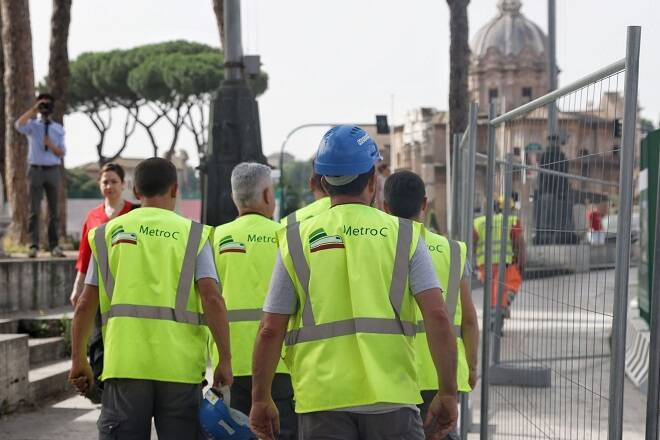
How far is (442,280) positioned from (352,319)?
139 centimetres

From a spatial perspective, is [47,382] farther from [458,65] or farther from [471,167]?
[458,65]

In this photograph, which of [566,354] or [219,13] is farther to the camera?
[219,13]

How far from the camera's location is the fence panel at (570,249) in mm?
3574

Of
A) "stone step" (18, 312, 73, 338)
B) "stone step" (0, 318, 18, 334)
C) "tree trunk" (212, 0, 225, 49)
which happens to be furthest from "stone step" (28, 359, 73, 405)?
"tree trunk" (212, 0, 225, 49)

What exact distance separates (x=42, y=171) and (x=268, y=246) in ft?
25.0

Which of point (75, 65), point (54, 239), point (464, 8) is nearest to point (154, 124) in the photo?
point (75, 65)

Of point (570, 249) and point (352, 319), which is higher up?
point (570, 249)

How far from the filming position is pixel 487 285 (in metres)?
5.80

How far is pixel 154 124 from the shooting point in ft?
195

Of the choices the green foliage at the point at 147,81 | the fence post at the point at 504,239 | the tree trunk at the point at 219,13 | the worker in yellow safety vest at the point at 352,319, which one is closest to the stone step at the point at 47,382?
the fence post at the point at 504,239

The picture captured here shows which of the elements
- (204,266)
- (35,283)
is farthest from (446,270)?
(35,283)

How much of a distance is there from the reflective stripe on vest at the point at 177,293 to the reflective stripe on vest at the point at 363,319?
1.08 m

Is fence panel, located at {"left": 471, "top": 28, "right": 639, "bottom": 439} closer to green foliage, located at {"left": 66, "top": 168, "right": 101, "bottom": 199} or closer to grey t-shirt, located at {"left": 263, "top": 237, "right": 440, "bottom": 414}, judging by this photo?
grey t-shirt, located at {"left": 263, "top": 237, "right": 440, "bottom": 414}

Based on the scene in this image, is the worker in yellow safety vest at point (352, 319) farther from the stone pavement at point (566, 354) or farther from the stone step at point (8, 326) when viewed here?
the stone step at point (8, 326)
